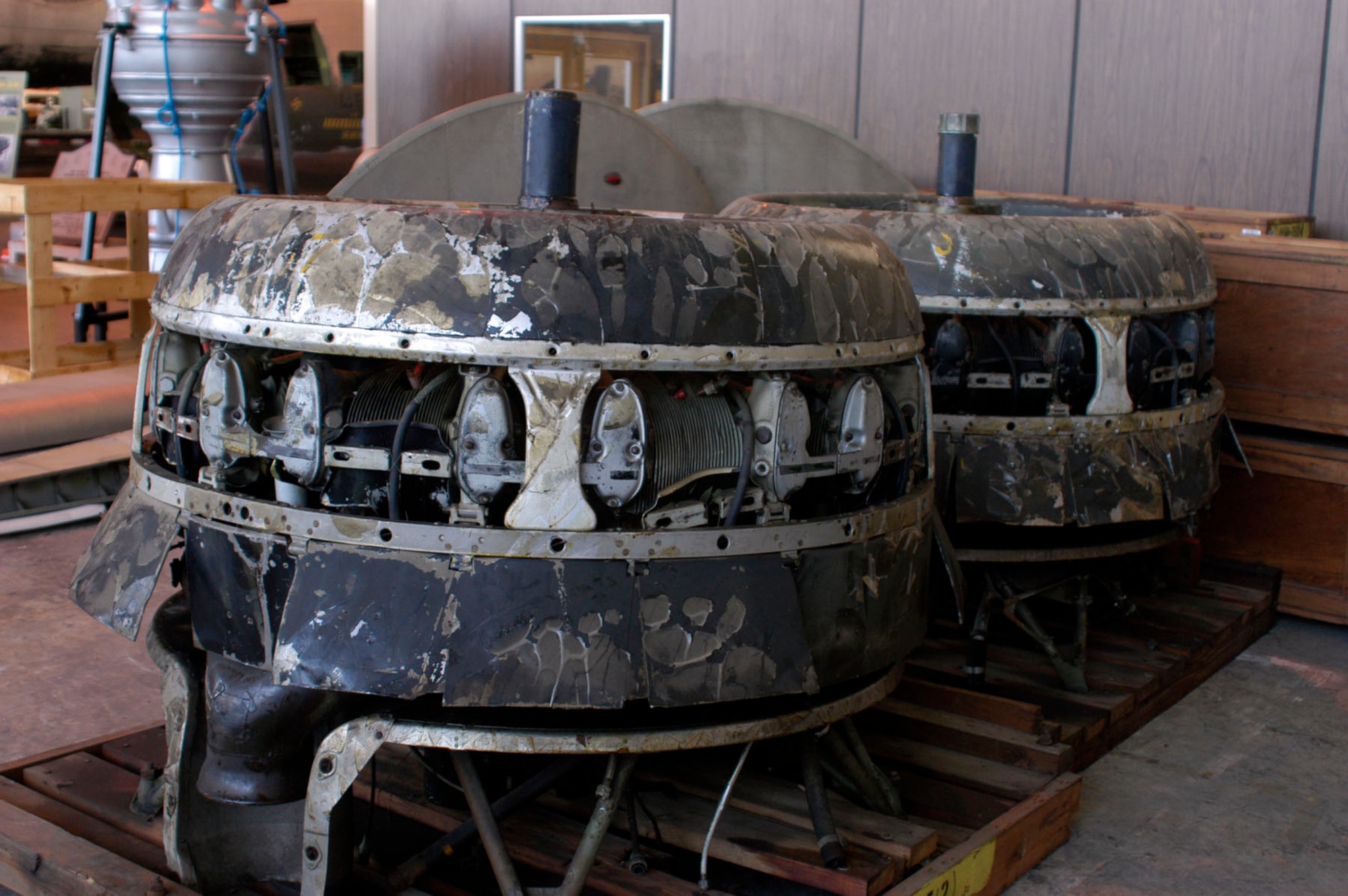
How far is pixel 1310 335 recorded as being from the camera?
4.10m

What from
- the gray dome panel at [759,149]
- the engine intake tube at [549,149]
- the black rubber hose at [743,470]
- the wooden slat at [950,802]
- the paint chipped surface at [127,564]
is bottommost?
the wooden slat at [950,802]

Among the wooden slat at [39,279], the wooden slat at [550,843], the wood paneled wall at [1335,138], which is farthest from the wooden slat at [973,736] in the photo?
the wooden slat at [39,279]

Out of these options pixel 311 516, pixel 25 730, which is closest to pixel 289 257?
pixel 311 516

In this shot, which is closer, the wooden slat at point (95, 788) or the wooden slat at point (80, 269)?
the wooden slat at point (95, 788)

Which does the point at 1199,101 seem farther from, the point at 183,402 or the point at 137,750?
the point at 137,750

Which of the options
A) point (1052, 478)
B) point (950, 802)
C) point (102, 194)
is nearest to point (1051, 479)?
point (1052, 478)

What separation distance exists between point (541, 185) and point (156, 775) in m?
1.35

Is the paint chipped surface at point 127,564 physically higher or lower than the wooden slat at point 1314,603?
Answer: higher

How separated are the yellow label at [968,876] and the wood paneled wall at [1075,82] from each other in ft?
11.3

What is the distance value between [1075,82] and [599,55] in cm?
266

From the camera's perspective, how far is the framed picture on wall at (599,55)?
6902 millimetres

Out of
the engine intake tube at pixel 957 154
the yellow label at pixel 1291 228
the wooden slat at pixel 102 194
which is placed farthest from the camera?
the wooden slat at pixel 102 194

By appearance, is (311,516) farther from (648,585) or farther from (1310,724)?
(1310,724)

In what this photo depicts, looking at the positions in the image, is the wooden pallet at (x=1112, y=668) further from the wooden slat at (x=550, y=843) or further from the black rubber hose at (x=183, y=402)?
the black rubber hose at (x=183, y=402)
